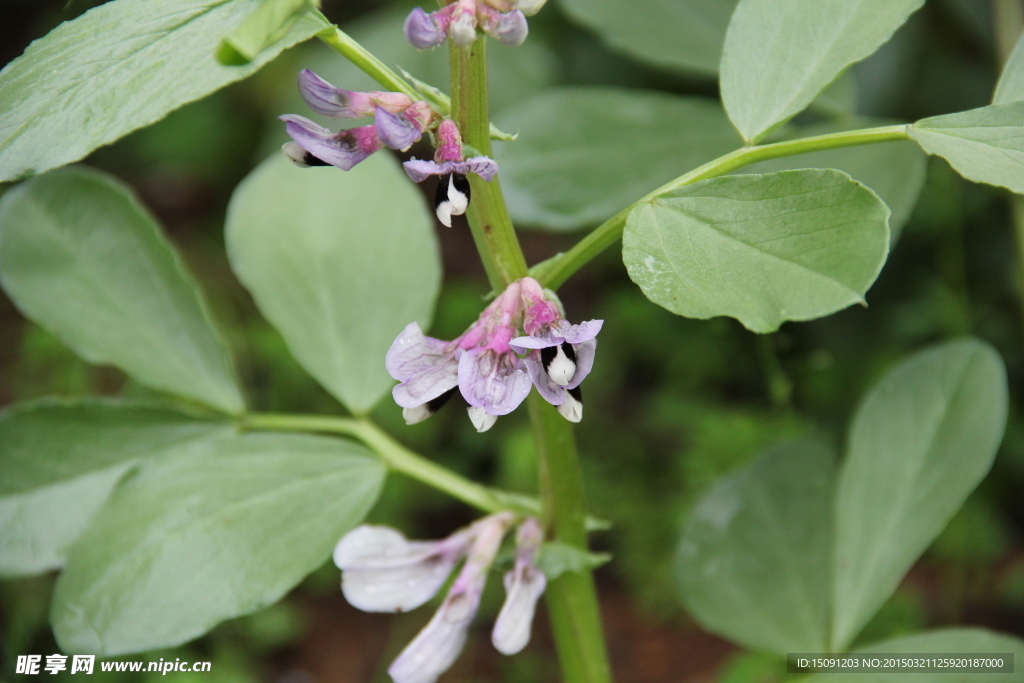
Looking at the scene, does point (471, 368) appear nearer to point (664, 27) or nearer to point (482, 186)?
point (482, 186)

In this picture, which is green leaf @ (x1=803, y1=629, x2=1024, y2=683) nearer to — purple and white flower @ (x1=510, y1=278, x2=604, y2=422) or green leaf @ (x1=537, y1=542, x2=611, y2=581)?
green leaf @ (x1=537, y1=542, x2=611, y2=581)

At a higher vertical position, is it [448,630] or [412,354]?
[412,354]

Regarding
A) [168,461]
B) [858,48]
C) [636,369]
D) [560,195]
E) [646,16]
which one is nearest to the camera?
[858,48]

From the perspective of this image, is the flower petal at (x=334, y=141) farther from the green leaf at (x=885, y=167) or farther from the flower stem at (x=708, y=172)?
the green leaf at (x=885, y=167)

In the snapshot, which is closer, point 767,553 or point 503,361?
point 503,361

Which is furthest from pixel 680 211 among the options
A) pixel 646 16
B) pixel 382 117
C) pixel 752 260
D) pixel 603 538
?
pixel 603 538

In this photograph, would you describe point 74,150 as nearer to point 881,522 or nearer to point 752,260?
point 752,260

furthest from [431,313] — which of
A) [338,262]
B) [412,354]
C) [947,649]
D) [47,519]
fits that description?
[947,649]
